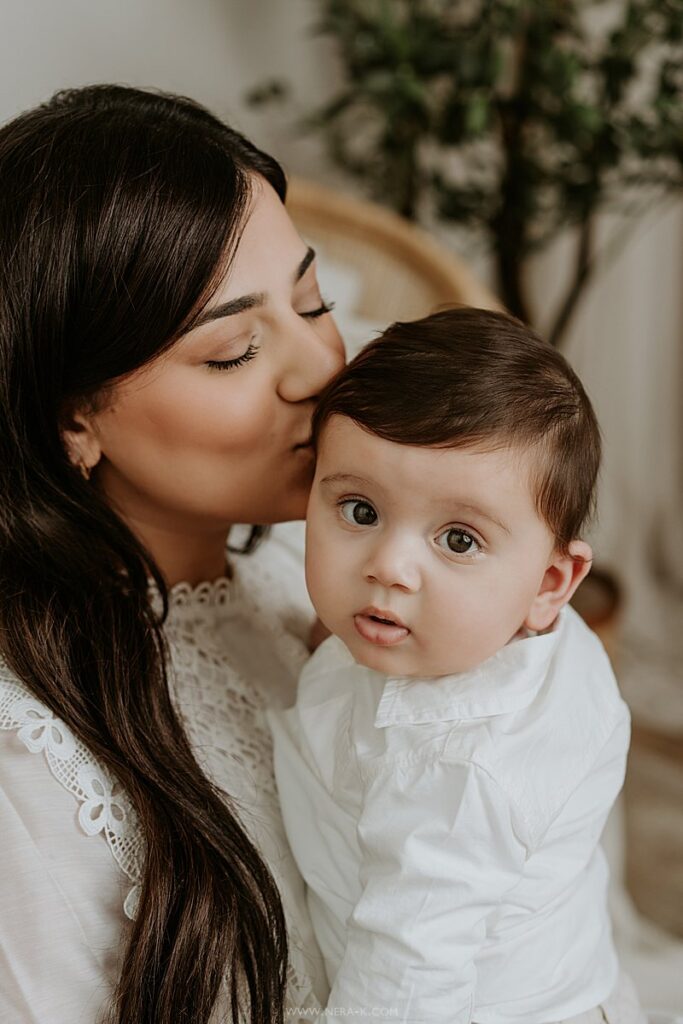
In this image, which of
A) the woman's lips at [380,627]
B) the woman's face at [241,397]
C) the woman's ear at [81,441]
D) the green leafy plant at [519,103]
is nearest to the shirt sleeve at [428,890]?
the woman's lips at [380,627]

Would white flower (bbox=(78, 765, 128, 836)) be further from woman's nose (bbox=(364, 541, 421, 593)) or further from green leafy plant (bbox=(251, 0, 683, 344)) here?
green leafy plant (bbox=(251, 0, 683, 344))

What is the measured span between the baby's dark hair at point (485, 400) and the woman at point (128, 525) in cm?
16

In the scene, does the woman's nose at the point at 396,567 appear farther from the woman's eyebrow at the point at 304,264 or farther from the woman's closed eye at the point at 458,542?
the woman's eyebrow at the point at 304,264

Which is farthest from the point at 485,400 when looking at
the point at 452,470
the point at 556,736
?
the point at 556,736

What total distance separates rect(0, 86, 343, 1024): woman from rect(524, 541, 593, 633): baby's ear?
0.30 meters

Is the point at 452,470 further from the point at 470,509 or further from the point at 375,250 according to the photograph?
the point at 375,250

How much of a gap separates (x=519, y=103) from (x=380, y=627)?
5.09 feet

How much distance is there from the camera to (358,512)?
37.9 inches

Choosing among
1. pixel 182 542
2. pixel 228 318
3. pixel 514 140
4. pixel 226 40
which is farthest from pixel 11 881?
pixel 226 40

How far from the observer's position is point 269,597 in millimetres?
1383

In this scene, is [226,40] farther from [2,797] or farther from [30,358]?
[2,797]

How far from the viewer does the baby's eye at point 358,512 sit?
96 cm

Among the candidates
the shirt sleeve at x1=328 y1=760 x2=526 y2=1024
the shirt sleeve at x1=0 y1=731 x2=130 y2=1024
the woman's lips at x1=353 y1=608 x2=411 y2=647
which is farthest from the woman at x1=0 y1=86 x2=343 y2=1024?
the woman's lips at x1=353 y1=608 x2=411 y2=647

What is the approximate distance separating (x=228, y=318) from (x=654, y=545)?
2.10m
